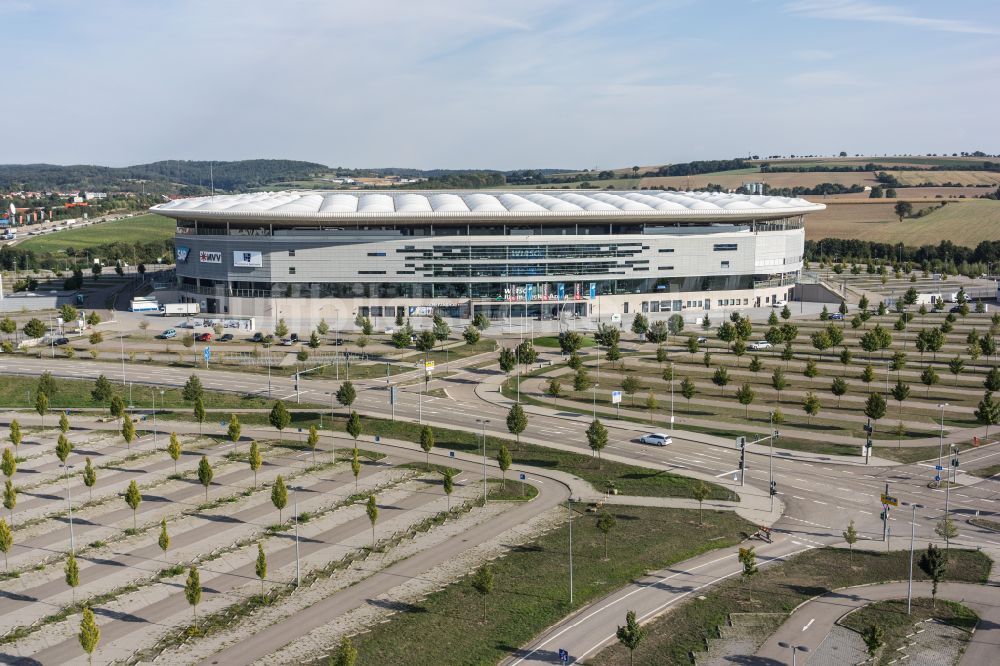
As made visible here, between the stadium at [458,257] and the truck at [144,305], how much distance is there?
5229 mm

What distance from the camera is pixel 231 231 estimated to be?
442ft

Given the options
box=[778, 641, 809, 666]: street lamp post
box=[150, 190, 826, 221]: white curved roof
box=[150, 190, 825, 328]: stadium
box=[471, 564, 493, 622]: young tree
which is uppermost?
box=[150, 190, 826, 221]: white curved roof

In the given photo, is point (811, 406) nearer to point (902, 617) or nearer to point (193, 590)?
point (902, 617)

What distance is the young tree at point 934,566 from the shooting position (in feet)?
141

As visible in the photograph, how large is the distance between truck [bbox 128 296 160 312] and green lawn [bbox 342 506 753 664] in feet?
317

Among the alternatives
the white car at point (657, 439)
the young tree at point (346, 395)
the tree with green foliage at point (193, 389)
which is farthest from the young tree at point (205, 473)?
the white car at point (657, 439)

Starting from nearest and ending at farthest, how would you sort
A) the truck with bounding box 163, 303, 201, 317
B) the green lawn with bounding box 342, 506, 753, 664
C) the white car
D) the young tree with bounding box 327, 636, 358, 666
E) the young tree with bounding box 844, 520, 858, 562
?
the young tree with bounding box 327, 636, 358, 666 → the green lawn with bounding box 342, 506, 753, 664 → the young tree with bounding box 844, 520, 858, 562 → the white car → the truck with bounding box 163, 303, 201, 317

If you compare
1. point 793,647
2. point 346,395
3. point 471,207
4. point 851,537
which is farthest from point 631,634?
point 471,207

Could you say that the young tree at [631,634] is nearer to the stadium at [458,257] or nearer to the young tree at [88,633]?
the young tree at [88,633]

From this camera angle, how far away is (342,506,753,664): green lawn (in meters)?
38.1

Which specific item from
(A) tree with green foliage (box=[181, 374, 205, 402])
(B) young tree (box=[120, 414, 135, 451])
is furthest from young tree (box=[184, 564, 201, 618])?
(A) tree with green foliage (box=[181, 374, 205, 402])

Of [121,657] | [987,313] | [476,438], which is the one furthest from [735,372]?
[121,657]

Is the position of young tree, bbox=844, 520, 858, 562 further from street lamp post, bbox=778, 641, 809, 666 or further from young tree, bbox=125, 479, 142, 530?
young tree, bbox=125, 479, 142, 530

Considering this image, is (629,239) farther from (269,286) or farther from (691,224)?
(269,286)
